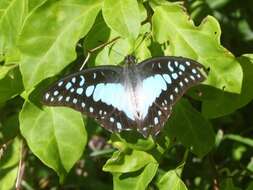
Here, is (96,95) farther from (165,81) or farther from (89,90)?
(165,81)

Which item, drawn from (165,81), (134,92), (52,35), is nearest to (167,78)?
(165,81)

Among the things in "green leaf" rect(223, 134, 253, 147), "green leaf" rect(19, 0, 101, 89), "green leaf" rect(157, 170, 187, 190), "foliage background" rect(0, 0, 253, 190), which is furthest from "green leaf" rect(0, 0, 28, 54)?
"green leaf" rect(223, 134, 253, 147)

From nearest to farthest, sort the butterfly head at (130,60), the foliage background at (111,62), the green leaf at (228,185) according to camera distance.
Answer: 1. the foliage background at (111,62)
2. the butterfly head at (130,60)
3. the green leaf at (228,185)

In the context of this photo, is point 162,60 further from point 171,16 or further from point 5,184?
point 5,184

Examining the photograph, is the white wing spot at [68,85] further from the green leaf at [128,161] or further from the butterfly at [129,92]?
the green leaf at [128,161]

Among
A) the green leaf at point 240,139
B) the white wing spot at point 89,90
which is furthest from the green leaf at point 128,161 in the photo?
the green leaf at point 240,139
